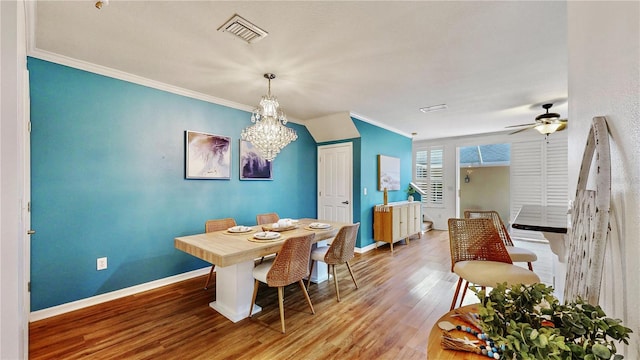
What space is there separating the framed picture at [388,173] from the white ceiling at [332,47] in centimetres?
169

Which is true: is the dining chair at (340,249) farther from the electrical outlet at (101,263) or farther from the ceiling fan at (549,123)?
the ceiling fan at (549,123)

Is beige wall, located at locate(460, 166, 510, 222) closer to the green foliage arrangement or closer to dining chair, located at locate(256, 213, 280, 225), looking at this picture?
dining chair, located at locate(256, 213, 280, 225)

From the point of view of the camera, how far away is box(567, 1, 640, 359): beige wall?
0.71 m

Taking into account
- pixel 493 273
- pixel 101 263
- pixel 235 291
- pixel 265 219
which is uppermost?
pixel 265 219

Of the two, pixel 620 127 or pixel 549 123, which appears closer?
pixel 620 127

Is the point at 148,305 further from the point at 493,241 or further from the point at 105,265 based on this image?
the point at 493,241

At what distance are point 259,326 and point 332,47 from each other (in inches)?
99.7

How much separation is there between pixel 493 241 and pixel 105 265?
147 inches

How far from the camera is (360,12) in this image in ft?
5.93

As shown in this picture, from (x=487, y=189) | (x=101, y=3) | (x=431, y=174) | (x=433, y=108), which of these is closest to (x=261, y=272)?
(x=101, y=3)

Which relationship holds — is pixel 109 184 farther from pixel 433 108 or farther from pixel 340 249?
pixel 433 108

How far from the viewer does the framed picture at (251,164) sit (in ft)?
13.0

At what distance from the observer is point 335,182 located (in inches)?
197

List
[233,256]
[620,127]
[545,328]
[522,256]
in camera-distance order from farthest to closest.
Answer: [522,256] → [233,256] → [620,127] → [545,328]
